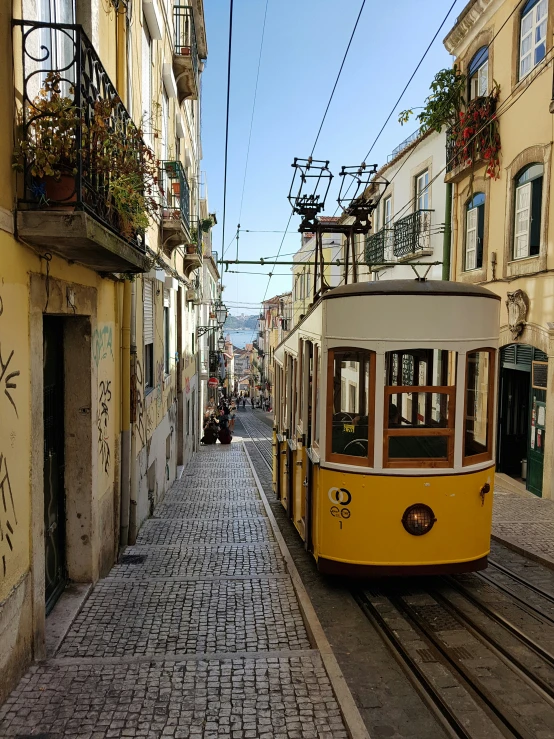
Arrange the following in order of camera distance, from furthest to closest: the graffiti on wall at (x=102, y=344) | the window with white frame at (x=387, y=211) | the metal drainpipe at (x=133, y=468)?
the window with white frame at (x=387, y=211), the metal drainpipe at (x=133, y=468), the graffiti on wall at (x=102, y=344)

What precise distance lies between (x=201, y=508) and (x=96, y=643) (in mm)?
5752

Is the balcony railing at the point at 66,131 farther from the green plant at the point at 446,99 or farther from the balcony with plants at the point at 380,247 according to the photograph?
the balcony with plants at the point at 380,247

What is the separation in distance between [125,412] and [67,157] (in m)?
3.87

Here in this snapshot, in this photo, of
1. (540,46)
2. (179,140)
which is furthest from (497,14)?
(179,140)

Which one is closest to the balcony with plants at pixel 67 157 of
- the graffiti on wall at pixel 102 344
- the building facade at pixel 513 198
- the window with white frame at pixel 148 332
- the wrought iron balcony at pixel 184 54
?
the graffiti on wall at pixel 102 344

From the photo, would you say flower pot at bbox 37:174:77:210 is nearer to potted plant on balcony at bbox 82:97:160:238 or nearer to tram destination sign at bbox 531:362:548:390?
potted plant on balcony at bbox 82:97:160:238

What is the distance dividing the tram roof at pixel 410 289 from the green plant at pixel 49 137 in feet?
9.01

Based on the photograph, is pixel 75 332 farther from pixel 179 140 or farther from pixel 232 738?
pixel 179 140

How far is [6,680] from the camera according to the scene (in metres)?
3.94

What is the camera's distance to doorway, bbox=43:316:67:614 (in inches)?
216

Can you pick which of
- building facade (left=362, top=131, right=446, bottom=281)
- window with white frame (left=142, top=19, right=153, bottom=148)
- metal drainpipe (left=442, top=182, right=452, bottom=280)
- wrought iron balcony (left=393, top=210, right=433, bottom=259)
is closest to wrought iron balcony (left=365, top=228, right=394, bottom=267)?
building facade (left=362, top=131, right=446, bottom=281)

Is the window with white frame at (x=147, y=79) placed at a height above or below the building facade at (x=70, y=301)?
above

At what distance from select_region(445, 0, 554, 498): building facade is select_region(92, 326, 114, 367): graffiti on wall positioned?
8.13 metres

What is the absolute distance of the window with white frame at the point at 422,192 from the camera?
17938mm
